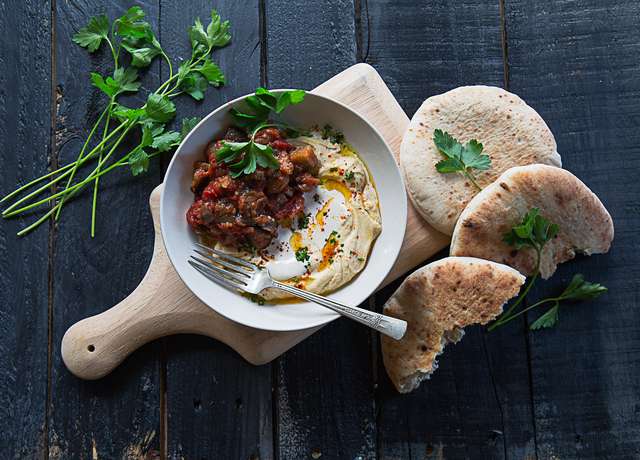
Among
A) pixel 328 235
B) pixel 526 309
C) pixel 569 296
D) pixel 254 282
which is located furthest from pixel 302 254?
pixel 569 296

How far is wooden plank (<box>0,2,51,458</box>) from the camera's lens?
317 cm

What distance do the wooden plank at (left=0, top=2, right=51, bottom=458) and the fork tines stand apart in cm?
94

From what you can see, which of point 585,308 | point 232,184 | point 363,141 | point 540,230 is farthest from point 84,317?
point 585,308

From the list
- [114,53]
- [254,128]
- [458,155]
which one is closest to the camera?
[254,128]

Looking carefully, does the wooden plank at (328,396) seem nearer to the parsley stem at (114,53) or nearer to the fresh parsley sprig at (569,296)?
the fresh parsley sprig at (569,296)

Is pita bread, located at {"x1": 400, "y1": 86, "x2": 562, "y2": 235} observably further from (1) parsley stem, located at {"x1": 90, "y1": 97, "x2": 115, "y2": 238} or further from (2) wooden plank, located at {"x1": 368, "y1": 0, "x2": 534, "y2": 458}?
(1) parsley stem, located at {"x1": 90, "y1": 97, "x2": 115, "y2": 238}

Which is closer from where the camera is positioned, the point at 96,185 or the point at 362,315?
the point at 362,315

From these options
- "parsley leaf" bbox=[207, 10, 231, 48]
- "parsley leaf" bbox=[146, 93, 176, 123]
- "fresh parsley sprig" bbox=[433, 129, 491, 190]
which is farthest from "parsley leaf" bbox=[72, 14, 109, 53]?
"fresh parsley sprig" bbox=[433, 129, 491, 190]

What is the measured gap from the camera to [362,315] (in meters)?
2.71

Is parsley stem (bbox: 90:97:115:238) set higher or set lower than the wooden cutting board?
higher

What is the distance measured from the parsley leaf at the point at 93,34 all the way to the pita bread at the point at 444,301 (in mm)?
1970

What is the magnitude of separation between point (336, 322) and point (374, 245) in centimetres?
52

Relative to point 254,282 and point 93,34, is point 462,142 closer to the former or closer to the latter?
point 254,282

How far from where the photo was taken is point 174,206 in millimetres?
2830
